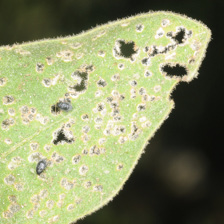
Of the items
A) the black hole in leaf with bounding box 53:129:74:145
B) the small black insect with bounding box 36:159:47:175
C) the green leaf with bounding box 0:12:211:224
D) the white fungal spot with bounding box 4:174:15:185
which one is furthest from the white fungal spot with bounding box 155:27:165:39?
the white fungal spot with bounding box 4:174:15:185

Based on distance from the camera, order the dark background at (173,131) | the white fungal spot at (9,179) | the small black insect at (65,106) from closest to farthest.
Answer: the small black insect at (65,106) → the white fungal spot at (9,179) → the dark background at (173,131)

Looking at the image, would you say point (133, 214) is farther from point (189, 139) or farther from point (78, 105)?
point (78, 105)

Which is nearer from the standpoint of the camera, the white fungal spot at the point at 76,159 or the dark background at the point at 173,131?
the white fungal spot at the point at 76,159

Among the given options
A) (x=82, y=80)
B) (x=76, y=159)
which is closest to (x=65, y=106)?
(x=82, y=80)

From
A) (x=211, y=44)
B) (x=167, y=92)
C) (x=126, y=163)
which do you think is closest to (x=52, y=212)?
(x=126, y=163)

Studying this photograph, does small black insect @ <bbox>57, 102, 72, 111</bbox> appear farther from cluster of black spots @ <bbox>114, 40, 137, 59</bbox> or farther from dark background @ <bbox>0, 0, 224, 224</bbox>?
dark background @ <bbox>0, 0, 224, 224</bbox>

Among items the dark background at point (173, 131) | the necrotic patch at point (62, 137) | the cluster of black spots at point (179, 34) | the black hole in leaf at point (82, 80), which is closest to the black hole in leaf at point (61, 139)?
the necrotic patch at point (62, 137)

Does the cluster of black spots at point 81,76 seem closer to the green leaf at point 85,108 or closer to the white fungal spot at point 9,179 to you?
the green leaf at point 85,108

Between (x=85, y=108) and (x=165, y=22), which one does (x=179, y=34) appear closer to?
(x=165, y=22)
